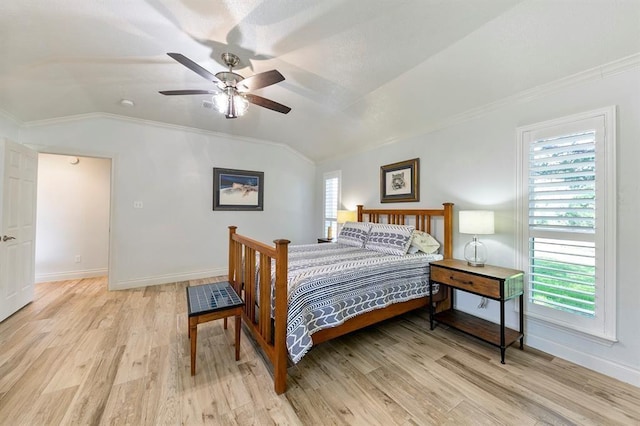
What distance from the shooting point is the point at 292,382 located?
6.07ft

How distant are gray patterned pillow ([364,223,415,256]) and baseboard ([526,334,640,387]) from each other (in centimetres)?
140

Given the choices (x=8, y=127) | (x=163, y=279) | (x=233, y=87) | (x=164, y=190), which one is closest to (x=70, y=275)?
(x=163, y=279)

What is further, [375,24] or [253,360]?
[253,360]

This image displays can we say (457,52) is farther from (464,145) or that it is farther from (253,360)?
(253,360)

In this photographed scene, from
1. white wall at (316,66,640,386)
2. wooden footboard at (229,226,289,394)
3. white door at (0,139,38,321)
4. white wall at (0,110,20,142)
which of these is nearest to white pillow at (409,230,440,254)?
white wall at (316,66,640,386)

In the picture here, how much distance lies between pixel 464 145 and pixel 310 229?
3567 mm

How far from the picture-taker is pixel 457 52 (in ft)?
7.26

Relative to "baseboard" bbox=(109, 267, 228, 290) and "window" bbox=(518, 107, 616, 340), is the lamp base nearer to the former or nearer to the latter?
"window" bbox=(518, 107, 616, 340)

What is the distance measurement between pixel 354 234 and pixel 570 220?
2241 millimetres

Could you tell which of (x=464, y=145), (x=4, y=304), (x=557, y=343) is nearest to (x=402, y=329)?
(x=557, y=343)

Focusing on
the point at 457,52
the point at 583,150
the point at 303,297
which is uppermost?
the point at 457,52

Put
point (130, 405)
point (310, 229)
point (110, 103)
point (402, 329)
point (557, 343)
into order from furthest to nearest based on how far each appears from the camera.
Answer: point (310, 229), point (110, 103), point (402, 329), point (557, 343), point (130, 405)

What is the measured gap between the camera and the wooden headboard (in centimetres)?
303

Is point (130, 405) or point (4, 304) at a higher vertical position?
point (4, 304)
